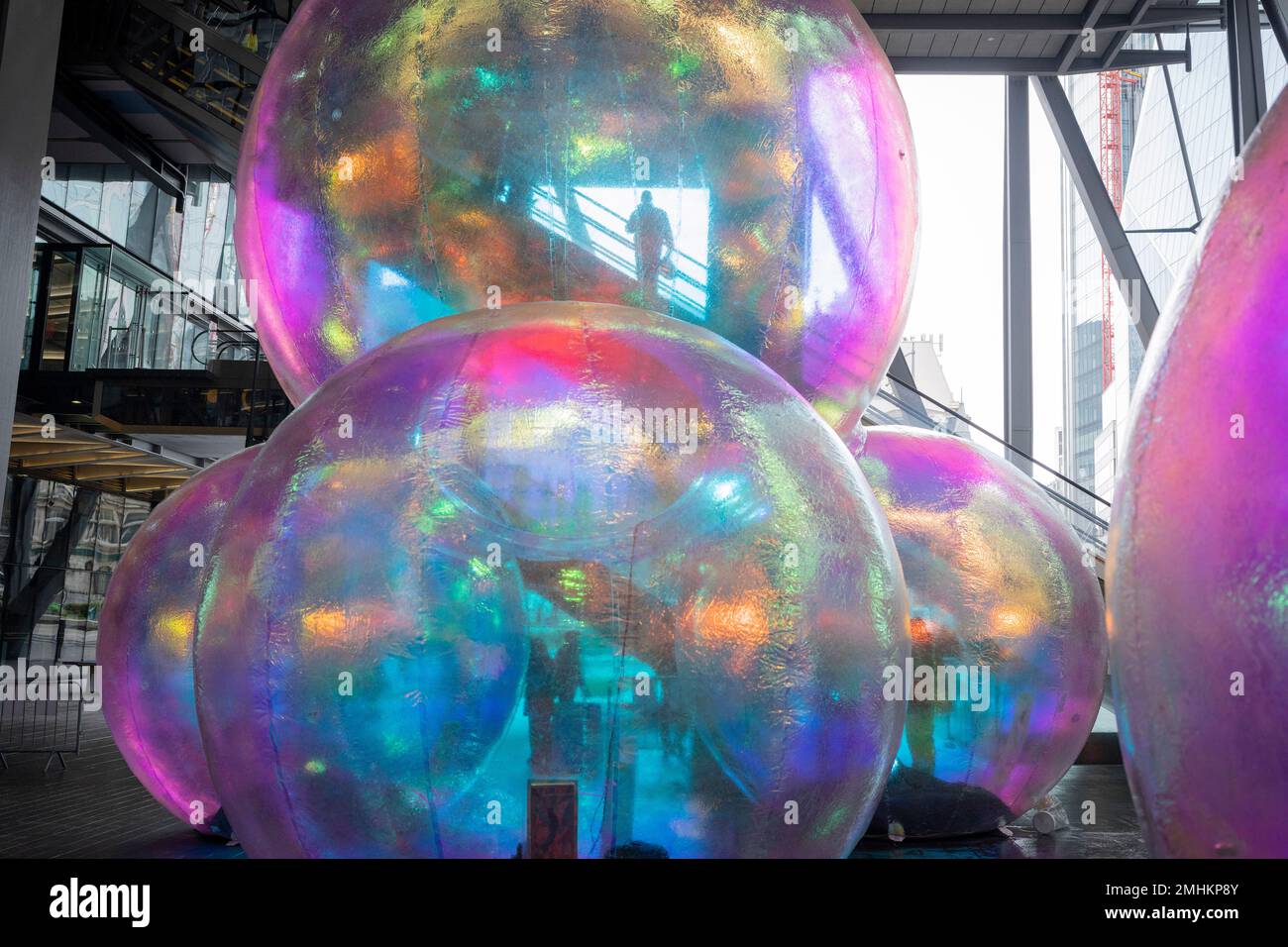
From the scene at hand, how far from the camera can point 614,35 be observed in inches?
119

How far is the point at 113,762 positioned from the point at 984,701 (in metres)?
6.88

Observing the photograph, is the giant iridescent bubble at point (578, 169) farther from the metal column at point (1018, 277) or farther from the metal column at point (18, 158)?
the metal column at point (1018, 277)

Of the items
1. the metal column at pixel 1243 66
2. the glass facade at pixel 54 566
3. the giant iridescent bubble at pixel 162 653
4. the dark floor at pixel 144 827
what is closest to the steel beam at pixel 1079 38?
the metal column at pixel 1243 66

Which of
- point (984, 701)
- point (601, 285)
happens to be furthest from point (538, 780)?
point (984, 701)

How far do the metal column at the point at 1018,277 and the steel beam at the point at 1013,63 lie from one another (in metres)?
0.79

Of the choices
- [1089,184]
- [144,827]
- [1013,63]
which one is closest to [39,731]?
[144,827]

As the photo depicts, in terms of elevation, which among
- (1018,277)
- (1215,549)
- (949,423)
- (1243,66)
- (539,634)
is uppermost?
(1243,66)

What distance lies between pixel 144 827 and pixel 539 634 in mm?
3729

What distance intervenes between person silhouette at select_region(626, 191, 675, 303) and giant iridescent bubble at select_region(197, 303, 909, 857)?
2.07 feet

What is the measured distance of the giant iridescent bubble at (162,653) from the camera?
3762 mm

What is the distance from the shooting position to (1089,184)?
15.3 m

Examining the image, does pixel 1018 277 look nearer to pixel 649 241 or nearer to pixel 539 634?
pixel 649 241
